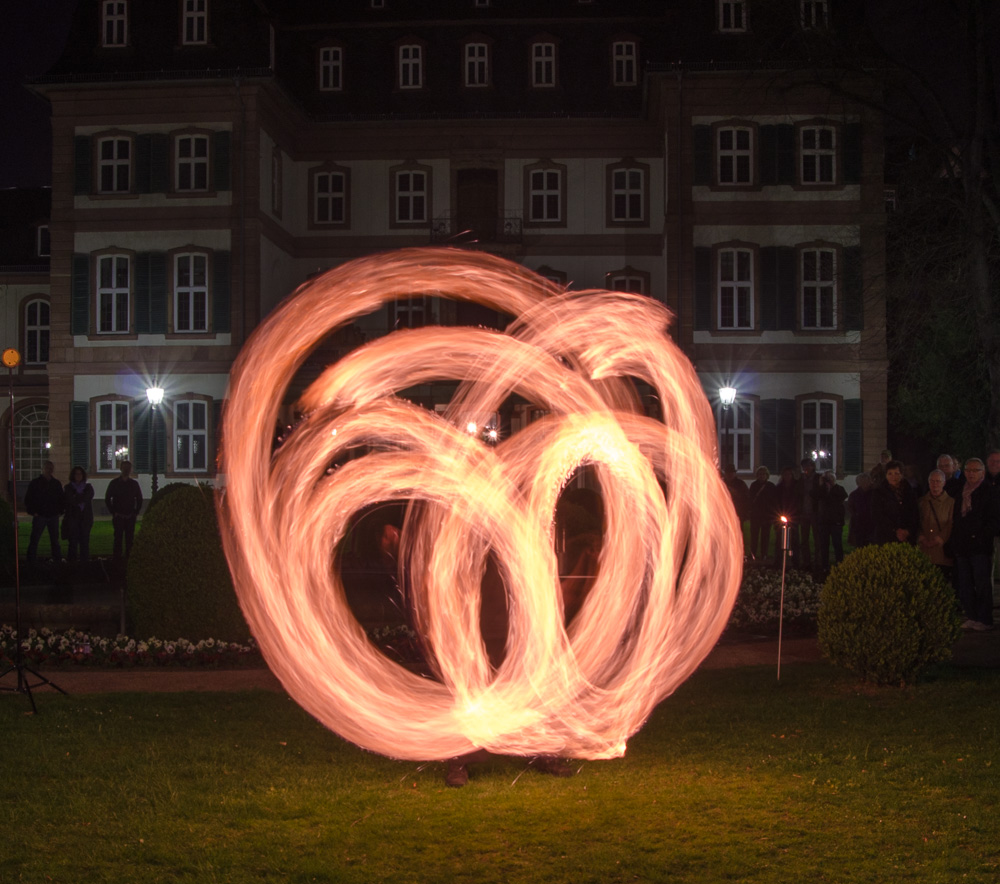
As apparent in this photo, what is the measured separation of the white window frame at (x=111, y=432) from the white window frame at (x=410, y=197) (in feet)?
34.9

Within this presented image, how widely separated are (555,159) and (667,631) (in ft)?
96.9

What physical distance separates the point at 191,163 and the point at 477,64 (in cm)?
1005

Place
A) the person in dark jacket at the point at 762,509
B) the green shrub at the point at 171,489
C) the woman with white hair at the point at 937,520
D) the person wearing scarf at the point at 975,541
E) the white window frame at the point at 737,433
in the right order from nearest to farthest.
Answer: the green shrub at the point at 171,489 < the person wearing scarf at the point at 975,541 < the woman with white hair at the point at 937,520 < the person in dark jacket at the point at 762,509 < the white window frame at the point at 737,433

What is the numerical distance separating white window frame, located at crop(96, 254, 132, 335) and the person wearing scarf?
1056 inches

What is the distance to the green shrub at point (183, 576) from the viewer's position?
1077 centimetres

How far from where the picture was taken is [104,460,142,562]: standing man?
1803 centimetres

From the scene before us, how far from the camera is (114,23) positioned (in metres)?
33.2

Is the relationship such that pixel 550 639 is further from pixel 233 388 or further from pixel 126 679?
pixel 126 679

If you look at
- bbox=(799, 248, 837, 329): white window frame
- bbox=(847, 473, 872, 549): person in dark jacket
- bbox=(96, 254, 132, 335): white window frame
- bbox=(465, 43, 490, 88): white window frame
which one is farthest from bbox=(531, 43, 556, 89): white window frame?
bbox=(847, 473, 872, 549): person in dark jacket

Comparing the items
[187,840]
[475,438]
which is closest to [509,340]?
[475,438]

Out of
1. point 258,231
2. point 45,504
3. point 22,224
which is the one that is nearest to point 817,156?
point 258,231

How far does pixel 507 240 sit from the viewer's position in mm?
35188

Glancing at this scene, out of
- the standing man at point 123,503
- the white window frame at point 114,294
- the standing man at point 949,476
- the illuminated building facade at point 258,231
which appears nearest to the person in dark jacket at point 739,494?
the standing man at point 949,476

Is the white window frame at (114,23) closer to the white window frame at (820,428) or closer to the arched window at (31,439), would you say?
the arched window at (31,439)
